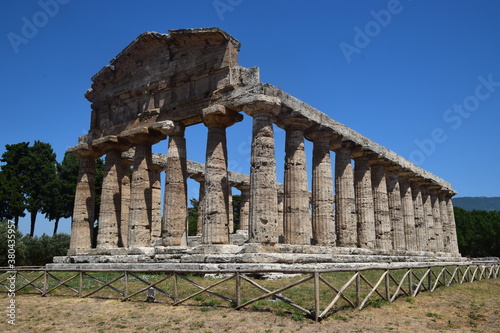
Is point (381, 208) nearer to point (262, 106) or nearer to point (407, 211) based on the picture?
point (407, 211)

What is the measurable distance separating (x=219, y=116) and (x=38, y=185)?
3140cm

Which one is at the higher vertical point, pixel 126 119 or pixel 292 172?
pixel 126 119

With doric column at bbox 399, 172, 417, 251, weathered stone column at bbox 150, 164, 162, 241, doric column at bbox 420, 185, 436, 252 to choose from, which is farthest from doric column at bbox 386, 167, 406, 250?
weathered stone column at bbox 150, 164, 162, 241

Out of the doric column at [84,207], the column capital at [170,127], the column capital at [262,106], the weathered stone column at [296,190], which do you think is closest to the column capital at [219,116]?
the column capital at [262,106]

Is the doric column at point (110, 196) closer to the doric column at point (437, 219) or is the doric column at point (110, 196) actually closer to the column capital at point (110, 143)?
the column capital at point (110, 143)

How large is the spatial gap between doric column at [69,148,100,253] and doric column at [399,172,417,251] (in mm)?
22034

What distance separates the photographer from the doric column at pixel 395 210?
2988 cm

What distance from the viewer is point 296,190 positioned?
20.5m

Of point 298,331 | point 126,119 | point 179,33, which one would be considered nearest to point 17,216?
point 126,119

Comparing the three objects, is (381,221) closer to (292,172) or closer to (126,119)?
(292,172)

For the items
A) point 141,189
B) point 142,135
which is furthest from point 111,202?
point 142,135

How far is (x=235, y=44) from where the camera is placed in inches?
808

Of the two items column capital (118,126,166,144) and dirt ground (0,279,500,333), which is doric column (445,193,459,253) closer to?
dirt ground (0,279,500,333)

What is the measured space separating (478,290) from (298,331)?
36.8ft
